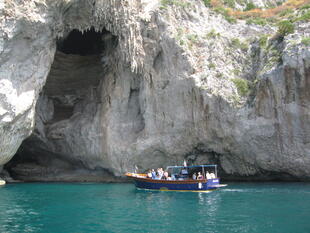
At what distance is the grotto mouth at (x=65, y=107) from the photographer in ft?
113

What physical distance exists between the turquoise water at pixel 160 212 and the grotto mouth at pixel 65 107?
1272 cm

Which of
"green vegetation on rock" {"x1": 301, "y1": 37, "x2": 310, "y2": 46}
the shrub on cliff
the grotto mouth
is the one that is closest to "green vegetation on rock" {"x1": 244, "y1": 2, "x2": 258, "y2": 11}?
the shrub on cliff

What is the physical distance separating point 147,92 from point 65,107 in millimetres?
11440

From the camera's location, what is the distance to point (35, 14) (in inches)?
968

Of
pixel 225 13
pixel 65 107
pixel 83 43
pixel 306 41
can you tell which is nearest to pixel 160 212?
pixel 306 41

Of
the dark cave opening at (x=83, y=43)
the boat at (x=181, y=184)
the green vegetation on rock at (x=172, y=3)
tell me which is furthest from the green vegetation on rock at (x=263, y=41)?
the dark cave opening at (x=83, y=43)

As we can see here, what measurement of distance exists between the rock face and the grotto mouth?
0.40ft

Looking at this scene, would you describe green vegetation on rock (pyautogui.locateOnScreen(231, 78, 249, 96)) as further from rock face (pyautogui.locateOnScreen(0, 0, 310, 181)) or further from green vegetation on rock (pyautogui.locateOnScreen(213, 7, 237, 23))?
green vegetation on rock (pyautogui.locateOnScreen(213, 7, 237, 23))

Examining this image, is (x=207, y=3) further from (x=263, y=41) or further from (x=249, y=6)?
(x=263, y=41)

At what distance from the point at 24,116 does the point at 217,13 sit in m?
21.3

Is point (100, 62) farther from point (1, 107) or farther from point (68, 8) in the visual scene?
point (1, 107)

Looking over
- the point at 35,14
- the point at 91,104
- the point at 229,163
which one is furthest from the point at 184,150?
the point at 35,14

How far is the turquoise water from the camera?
13.0m

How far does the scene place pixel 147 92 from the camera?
1191 inches
